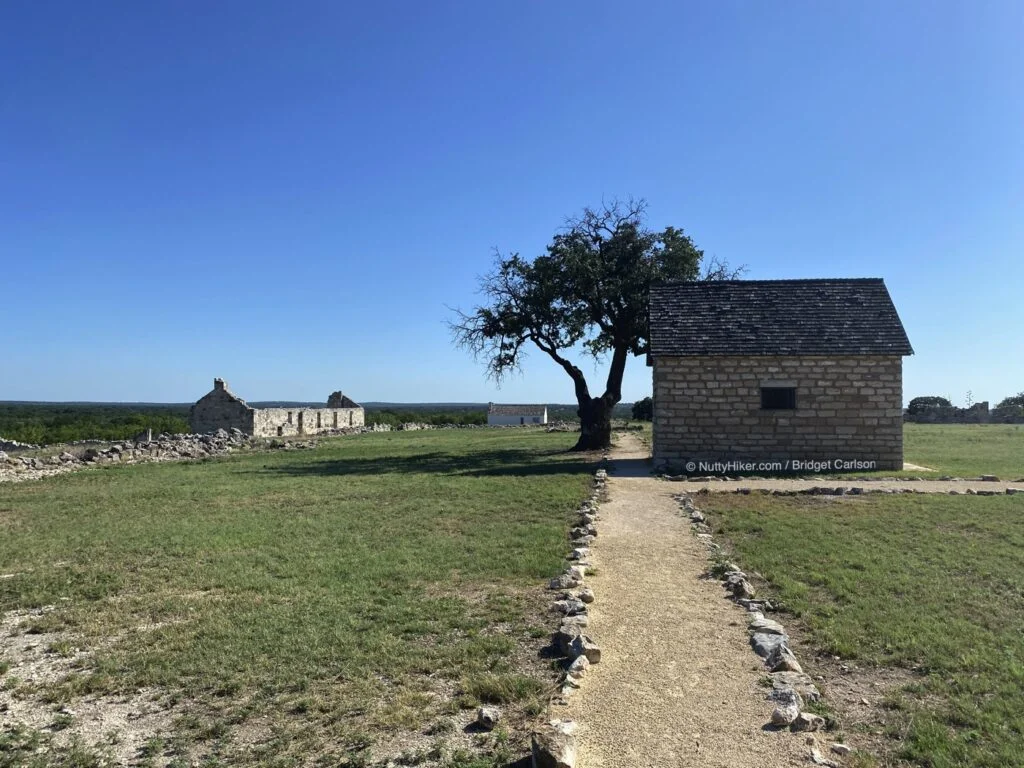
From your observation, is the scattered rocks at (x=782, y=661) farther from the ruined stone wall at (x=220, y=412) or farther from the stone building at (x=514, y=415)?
the stone building at (x=514, y=415)

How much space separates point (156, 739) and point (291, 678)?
900mm

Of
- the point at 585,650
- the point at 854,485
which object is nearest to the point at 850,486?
the point at 854,485

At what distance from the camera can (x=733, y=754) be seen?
369cm

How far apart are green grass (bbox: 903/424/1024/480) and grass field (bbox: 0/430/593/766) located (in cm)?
1055

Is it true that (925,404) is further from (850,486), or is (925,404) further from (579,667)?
(579,667)

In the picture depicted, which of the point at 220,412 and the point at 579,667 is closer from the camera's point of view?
the point at 579,667

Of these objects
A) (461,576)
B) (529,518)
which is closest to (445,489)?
(529,518)

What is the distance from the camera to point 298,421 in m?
39.5

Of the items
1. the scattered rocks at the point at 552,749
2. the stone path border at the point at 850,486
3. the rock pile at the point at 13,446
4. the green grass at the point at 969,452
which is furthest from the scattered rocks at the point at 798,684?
the rock pile at the point at 13,446

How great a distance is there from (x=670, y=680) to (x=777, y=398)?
605 inches

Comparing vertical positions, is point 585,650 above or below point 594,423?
below

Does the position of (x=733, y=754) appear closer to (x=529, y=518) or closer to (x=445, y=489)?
(x=529, y=518)

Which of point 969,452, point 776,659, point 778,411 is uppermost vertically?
point 778,411

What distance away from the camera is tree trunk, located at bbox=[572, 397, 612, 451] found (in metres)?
24.4
